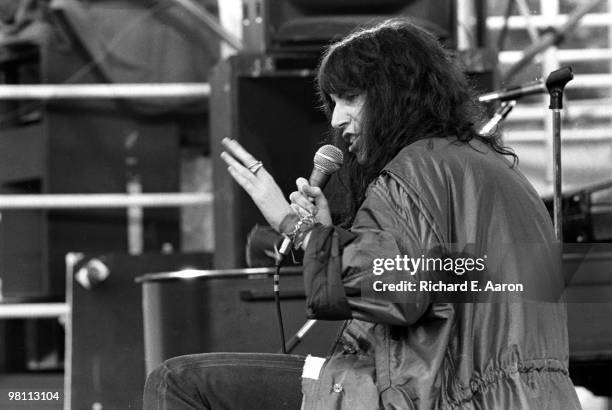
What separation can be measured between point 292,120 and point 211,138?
12.6 inches

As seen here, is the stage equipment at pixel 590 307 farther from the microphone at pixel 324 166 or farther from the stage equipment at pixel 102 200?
the stage equipment at pixel 102 200

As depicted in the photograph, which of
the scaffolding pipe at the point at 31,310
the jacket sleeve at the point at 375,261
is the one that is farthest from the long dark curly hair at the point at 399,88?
the scaffolding pipe at the point at 31,310

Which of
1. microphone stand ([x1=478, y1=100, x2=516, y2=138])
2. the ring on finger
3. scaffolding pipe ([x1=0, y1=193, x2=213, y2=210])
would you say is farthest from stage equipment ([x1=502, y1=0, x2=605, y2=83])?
the ring on finger

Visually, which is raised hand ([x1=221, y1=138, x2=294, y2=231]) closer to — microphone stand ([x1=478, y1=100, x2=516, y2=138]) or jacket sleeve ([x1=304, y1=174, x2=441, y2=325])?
jacket sleeve ([x1=304, y1=174, x2=441, y2=325])

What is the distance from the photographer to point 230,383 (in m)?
2.18

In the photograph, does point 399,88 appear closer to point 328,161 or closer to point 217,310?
point 328,161

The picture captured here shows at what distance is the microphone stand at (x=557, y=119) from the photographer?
2.56 m

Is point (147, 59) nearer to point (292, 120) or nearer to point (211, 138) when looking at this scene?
point (211, 138)

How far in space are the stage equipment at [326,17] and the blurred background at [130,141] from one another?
0.12m

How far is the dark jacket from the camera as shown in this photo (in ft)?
5.88

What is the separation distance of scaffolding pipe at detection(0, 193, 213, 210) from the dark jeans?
1.73 metres

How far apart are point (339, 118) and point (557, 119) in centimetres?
78

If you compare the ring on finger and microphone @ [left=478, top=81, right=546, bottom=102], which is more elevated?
microphone @ [left=478, top=81, right=546, bottom=102]

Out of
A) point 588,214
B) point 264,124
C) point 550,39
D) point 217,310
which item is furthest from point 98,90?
point 588,214
